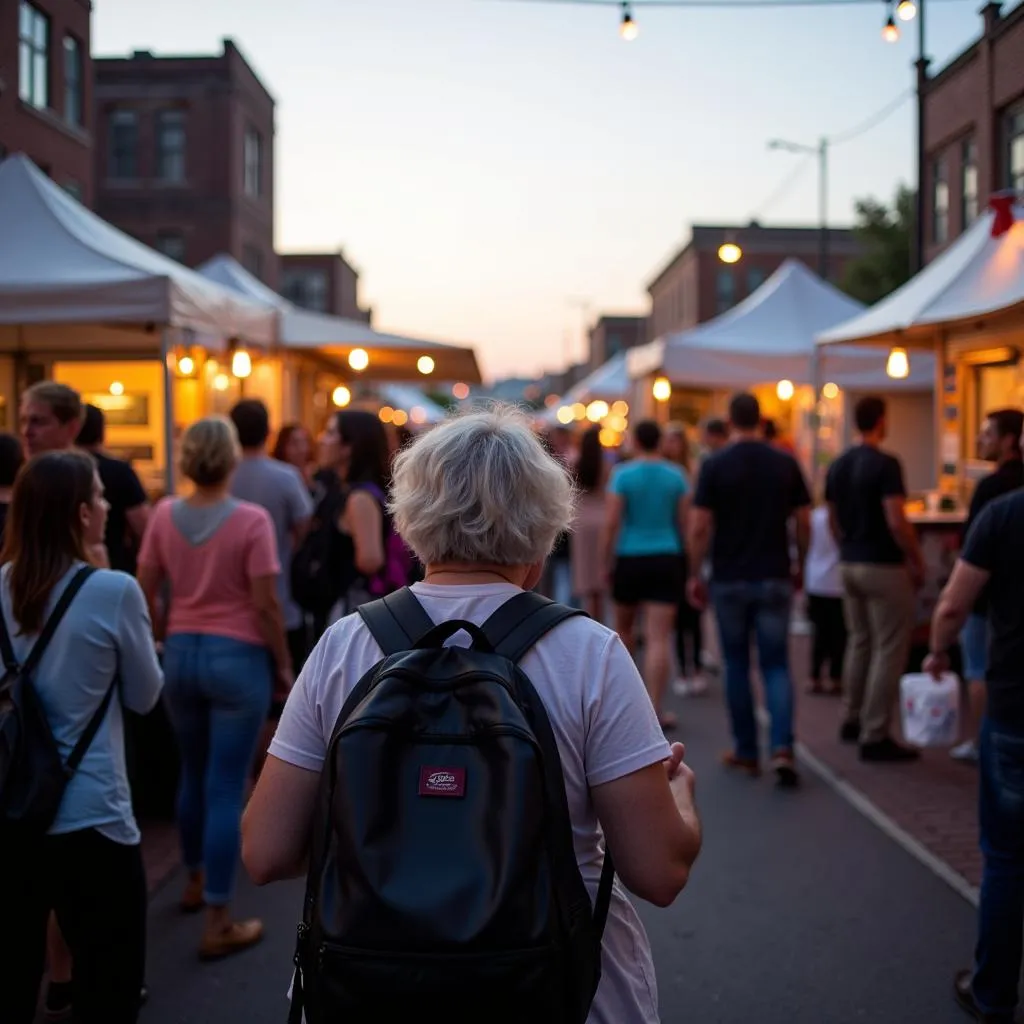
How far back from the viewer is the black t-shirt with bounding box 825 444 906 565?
701 centimetres

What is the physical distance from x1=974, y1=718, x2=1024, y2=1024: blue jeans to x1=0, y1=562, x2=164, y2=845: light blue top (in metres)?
2.53

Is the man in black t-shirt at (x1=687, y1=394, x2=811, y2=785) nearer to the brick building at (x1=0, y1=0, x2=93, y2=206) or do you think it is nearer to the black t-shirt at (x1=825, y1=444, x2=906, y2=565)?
the black t-shirt at (x1=825, y1=444, x2=906, y2=565)

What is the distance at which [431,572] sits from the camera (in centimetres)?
212

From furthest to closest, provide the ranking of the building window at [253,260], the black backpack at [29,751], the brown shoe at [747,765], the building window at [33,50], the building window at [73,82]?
the building window at [253,260]
the brown shoe at [747,765]
the building window at [73,82]
the building window at [33,50]
the black backpack at [29,751]

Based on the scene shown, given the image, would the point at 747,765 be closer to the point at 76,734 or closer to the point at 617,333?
the point at 76,734

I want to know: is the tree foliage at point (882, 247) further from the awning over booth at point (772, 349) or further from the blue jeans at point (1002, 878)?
the blue jeans at point (1002, 878)

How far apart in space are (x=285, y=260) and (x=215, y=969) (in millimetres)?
56664

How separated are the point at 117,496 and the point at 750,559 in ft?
11.5

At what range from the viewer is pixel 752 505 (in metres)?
6.81

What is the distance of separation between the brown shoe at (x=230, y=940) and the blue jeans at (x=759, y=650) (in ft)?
10.8

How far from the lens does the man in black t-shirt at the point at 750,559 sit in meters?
6.78

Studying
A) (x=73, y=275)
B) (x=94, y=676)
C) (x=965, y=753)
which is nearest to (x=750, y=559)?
(x=965, y=753)

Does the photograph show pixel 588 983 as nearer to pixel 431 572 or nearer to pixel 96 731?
pixel 431 572

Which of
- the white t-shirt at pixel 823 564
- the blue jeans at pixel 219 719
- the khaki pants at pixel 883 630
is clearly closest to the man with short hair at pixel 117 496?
the blue jeans at pixel 219 719
